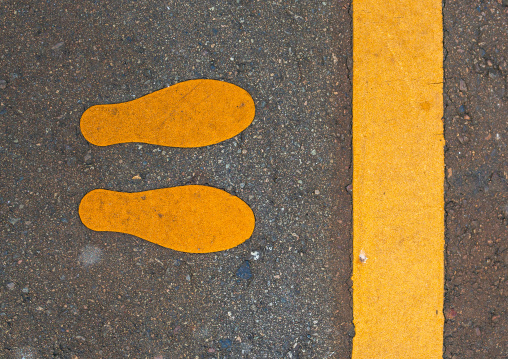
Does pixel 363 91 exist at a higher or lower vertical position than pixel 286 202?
higher

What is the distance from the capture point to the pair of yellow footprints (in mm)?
1880

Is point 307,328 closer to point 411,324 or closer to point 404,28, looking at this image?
point 411,324

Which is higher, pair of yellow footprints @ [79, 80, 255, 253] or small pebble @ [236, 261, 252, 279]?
pair of yellow footprints @ [79, 80, 255, 253]

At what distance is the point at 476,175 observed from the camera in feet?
6.17

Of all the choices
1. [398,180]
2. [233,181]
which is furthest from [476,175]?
[233,181]

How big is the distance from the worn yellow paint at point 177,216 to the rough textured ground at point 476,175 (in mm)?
1268

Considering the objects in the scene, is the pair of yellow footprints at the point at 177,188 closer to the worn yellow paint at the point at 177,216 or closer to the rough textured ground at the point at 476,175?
the worn yellow paint at the point at 177,216

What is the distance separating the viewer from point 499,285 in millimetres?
1903

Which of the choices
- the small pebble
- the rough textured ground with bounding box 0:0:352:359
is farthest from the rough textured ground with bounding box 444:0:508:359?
the small pebble

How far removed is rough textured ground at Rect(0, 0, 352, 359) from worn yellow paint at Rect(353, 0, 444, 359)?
10cm

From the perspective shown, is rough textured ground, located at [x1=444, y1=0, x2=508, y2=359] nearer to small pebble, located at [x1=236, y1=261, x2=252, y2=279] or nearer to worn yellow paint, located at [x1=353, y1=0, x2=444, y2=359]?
worn yellow paint, located at [x1=353, y1=0, x2=444, y2=359]

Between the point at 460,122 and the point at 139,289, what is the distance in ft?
7.12

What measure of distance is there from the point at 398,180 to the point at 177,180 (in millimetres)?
1311

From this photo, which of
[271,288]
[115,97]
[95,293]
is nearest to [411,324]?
[271,288]
